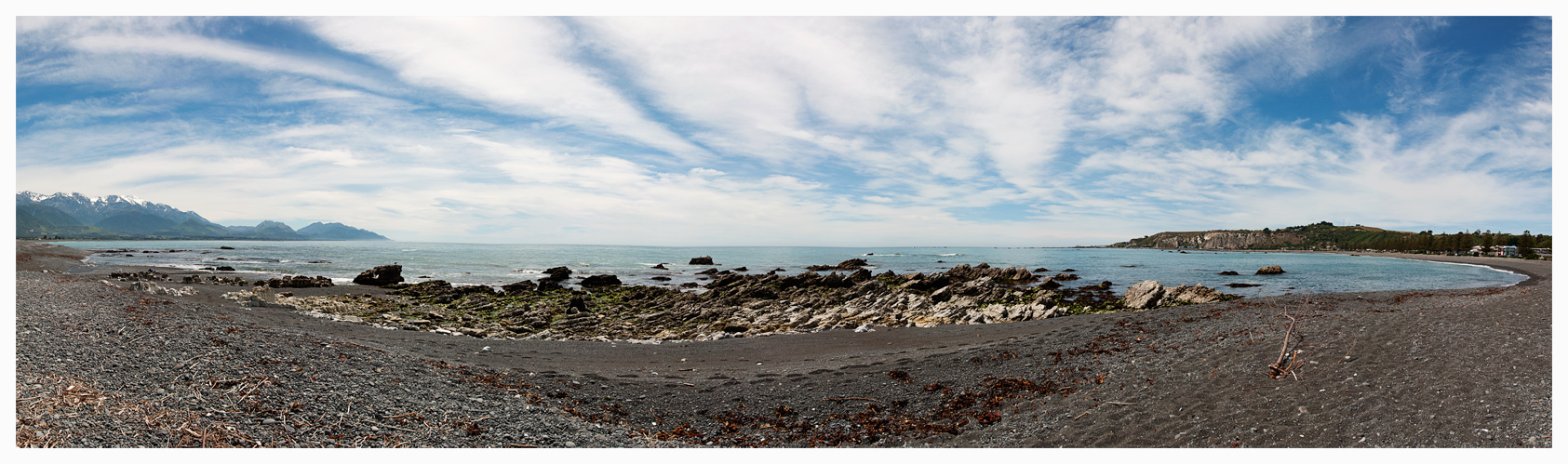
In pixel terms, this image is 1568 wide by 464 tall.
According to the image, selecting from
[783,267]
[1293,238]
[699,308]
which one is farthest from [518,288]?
[1293,238]

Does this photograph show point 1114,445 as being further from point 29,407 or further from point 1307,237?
point 1307,237

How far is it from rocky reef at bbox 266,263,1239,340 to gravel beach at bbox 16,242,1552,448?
6820 millimetres

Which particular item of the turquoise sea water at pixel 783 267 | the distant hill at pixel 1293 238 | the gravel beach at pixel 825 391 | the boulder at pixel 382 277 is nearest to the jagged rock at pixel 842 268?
the turquoise sea water at pixel 783 267

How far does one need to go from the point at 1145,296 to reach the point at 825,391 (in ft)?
61.8

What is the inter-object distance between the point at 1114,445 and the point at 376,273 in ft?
129

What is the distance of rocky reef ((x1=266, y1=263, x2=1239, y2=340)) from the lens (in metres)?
17.3

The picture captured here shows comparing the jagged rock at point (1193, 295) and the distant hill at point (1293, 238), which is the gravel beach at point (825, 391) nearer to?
the jagged rock at point (1193, 295)

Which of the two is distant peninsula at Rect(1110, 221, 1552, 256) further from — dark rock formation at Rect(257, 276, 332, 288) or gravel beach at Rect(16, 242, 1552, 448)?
dark rock formation at Rect(257, 276, 332, 288)

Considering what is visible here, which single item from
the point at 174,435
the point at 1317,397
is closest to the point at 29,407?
the point at 174,435

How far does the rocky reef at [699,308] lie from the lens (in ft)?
56.9

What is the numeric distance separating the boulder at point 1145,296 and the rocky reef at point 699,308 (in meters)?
0.10

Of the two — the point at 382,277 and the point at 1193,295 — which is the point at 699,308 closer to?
the point at 1193,295

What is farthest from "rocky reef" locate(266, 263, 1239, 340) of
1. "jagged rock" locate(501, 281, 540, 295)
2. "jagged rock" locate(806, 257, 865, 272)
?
"jagged rock" locate(806, 257, 865, 272)

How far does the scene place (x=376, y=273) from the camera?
106ft
